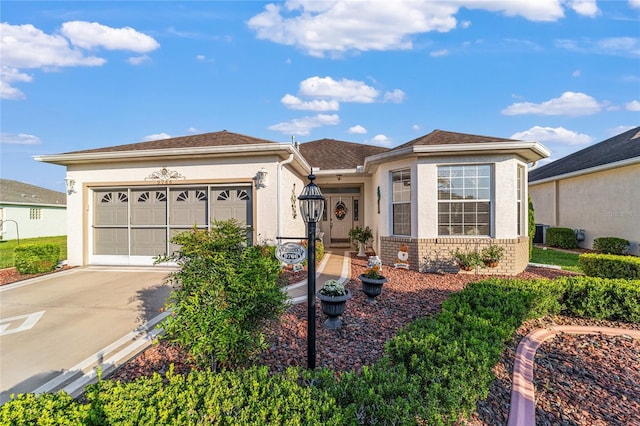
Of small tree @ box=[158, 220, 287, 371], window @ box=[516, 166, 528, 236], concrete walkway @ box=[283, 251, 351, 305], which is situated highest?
window @ box=[516, 166, 528, 236]

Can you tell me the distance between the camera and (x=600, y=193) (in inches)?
484

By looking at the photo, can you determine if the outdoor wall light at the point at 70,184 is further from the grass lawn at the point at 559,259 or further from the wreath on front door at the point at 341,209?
the grass lawn at the point at 559,259

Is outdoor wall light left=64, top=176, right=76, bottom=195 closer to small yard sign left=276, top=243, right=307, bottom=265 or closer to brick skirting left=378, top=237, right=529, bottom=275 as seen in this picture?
small yard sign left=276, top=243, right=307, bottom=265

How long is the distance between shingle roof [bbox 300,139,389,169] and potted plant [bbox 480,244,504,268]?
575cm

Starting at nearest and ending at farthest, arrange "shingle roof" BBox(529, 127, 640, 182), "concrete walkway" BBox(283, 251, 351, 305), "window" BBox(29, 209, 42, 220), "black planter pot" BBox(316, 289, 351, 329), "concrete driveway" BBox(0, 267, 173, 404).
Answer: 1. "concrete driveway" BBox(0, 267, 173, 404)
2. "black planter pot" BBox(316, 289, 351, 329)
3. "concrete walkway" BBox(283, 251, 351, 305)
4. "shingle roof" BBox(529, 127, 640, 182)
5. "window" BBox(29, 209, 42, 220)

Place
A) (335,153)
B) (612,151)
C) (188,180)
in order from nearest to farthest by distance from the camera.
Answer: (188,180)
(612,151)
(335,153)

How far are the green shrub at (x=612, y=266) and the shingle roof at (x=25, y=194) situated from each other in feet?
98.8

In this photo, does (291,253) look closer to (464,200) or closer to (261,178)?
(261,178)

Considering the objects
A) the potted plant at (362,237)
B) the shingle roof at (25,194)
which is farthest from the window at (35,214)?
the potted plant at (362,237)

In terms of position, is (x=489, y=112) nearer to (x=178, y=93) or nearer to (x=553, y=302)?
(x=553, y=302)

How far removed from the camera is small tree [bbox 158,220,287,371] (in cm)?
275

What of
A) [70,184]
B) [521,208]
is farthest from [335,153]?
[70,184]

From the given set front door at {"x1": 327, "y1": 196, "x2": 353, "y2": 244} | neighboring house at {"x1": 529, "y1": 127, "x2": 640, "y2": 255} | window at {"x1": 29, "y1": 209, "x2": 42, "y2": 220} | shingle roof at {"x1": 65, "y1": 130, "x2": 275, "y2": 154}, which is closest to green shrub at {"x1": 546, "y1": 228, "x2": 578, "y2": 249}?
neighboring house at {"x1": 529, "y1": 127, "x2": 640, "y2": 255}

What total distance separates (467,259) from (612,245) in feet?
26.5
